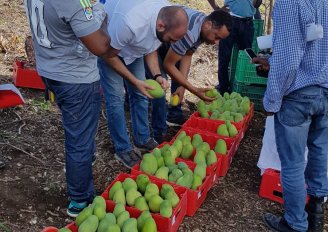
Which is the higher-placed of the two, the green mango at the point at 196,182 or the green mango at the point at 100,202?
the green mango at the point at 100,202

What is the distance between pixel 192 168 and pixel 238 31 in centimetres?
268

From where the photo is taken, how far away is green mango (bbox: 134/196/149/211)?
304 centimetres

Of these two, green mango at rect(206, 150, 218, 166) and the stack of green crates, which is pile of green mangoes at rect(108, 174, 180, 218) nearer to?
green mango at rect(206, 150, 218, 166)

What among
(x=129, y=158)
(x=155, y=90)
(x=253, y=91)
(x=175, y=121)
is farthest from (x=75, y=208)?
(x=253, y=91)

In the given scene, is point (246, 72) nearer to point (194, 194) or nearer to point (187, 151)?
point (187, 151)

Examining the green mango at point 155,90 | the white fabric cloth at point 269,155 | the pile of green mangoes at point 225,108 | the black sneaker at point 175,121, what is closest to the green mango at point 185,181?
the green mango at point 155,90

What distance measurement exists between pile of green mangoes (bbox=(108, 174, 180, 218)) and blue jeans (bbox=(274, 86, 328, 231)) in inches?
33.4

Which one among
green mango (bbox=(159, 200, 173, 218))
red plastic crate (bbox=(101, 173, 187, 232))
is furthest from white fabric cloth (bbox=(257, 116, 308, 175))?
green mango (bbox=(159, 200, 173, 218))

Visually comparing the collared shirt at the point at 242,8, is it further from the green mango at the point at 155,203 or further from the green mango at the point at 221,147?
the green mango at the point at 155,203

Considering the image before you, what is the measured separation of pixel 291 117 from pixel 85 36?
1.48 meters

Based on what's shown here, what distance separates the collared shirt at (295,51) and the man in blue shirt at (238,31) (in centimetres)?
296

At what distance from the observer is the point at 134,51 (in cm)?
377

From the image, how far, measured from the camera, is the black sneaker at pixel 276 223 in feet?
11.2

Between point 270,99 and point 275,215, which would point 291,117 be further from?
point 275,215
